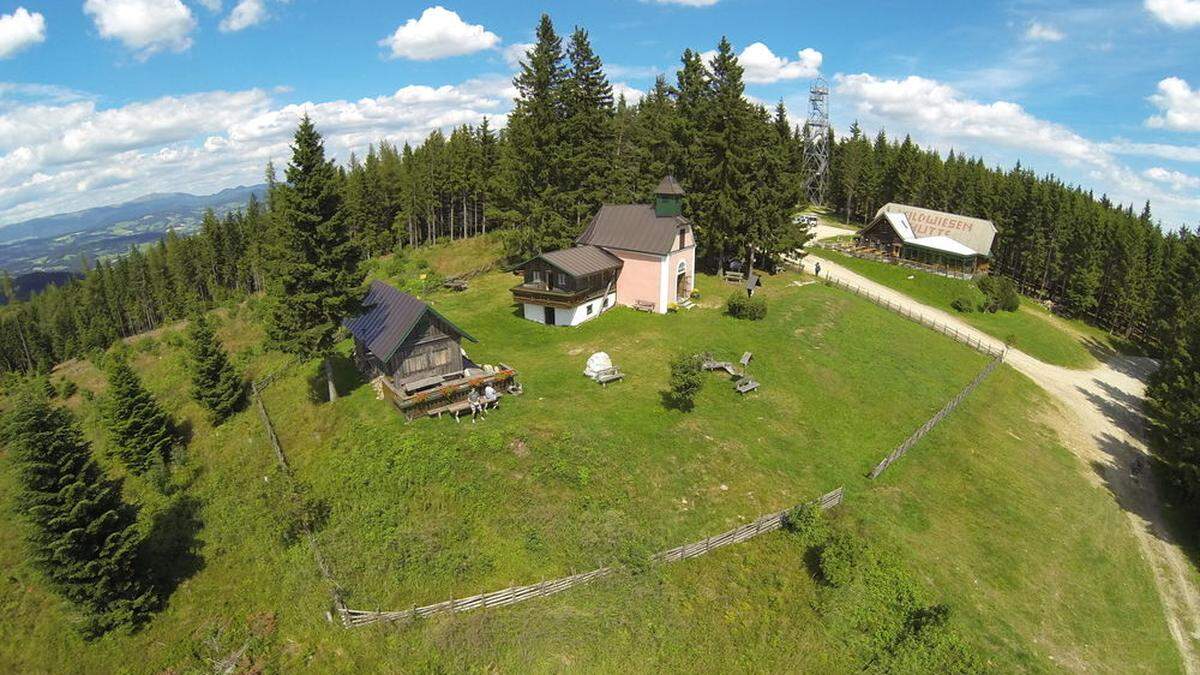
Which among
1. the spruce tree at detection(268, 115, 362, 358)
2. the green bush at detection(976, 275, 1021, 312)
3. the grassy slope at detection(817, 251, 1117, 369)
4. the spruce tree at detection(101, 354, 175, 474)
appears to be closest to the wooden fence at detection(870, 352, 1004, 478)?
the grassy slope at detection(817, 251, 1117, 369)

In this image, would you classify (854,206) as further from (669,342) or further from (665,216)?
(669,342)

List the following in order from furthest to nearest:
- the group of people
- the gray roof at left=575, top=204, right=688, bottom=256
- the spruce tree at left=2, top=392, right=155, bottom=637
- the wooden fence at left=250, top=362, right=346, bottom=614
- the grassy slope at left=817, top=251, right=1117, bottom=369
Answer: the grassy slope at left=817, top=251, right=1117, bottom=369, the gray roof at left=575, top=204, right=688, bottom=256, the group of people, the wooden fence at left=250, top=362, right=346, bottom=614, the spruce tree at left=2, top=392, right=155, bottom=637

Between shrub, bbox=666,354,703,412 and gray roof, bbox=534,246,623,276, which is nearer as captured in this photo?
shrub, bbox=666,354,703,412

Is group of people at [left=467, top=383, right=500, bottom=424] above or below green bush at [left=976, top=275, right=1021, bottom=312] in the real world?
below

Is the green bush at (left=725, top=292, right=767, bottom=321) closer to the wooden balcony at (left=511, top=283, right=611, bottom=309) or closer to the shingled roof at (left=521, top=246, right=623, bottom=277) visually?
the shingled roof at (left=521, top=246, right=623, bottom=277)

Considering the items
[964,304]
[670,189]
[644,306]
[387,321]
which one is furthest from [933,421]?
[387,321]

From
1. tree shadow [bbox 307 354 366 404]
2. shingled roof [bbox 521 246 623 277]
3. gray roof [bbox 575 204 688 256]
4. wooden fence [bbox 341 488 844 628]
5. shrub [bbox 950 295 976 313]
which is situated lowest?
wooden fence [bbox 341 488 844 628]

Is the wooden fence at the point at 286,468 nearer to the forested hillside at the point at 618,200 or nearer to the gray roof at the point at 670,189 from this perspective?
the forested hillside at the point at 618,200

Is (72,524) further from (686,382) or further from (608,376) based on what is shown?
(686,382)
